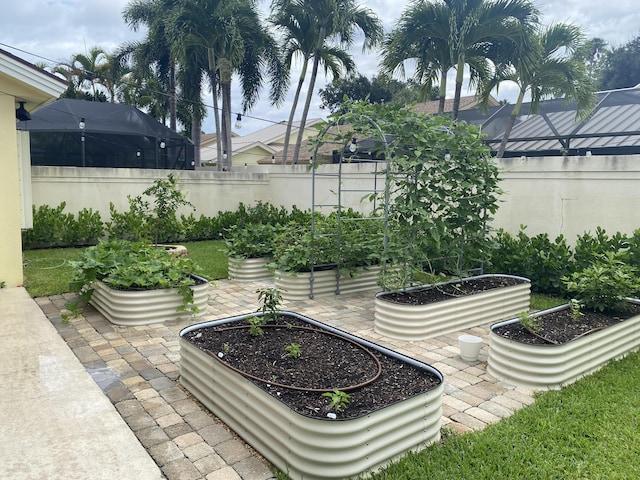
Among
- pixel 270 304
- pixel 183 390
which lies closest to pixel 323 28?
pixel 270 304

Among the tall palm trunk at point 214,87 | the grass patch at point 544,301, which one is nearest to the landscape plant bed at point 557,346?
the grass patch at point 544,301

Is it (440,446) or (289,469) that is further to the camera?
(440,446)

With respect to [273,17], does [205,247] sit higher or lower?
lower

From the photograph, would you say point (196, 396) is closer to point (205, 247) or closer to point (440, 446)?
point (440, 446)

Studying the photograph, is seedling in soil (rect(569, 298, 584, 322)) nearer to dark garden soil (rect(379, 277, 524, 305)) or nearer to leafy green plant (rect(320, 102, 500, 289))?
dark garden soil (rect(379, 277, 524, 305))

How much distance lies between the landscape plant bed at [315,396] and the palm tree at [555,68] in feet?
26.8

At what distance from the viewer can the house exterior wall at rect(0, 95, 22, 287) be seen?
582cm

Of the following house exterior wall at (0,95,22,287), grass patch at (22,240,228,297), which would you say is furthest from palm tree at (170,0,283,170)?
house exterior wall at (0,95,22,287)

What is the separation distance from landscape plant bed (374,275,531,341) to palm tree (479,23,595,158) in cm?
566

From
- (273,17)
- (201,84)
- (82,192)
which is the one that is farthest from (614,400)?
(201,84)

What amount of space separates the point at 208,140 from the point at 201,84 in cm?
1808

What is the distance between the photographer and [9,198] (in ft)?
19.5

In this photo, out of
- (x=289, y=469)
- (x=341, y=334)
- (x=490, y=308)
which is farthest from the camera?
(x=490, y=308)

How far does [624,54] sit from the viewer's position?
2673 cm
